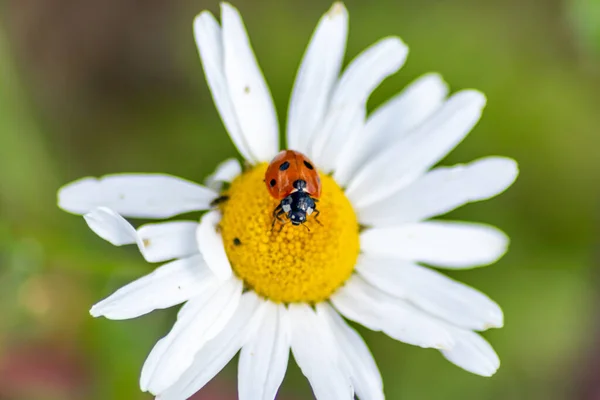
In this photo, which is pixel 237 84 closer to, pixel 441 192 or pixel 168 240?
pixel 168 240

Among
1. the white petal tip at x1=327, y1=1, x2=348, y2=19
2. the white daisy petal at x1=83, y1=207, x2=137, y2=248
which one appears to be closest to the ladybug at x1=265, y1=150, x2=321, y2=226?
the white daisy petal at x1=83, y1=207, x2=137, y2=248

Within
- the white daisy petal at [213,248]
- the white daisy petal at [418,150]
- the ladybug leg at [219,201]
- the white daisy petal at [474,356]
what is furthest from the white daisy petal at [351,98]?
the white daisy petal at [474,356]

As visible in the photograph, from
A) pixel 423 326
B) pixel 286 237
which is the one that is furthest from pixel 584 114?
pixel 286 237

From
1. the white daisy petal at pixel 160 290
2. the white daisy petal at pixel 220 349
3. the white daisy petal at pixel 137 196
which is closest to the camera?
the white daisy petal at pixel 160 290

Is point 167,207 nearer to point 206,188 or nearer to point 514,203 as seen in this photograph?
point 206,188

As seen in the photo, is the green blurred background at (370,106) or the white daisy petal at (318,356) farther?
the green blurred background at (370,106)

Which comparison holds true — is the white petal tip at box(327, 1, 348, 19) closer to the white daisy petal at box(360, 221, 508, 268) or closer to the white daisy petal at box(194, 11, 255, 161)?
the white daisy petal at box(194, 11, 255, 161)

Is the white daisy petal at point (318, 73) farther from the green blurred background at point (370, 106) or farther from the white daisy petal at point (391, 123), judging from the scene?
the green blurred background at point (370, 106)
